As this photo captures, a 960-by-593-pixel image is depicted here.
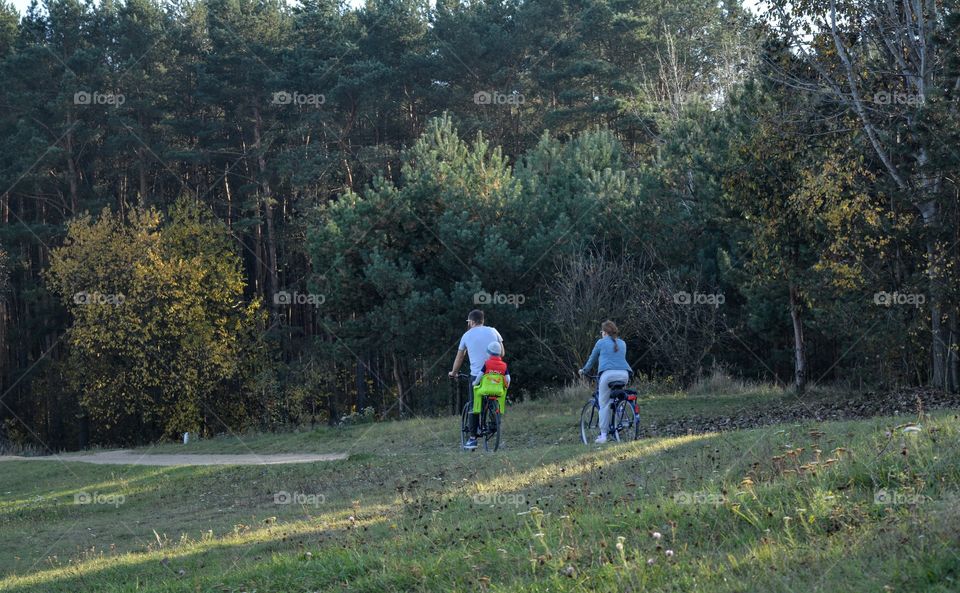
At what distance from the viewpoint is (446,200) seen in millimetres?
35531

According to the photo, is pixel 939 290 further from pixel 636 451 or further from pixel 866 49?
pixel 636 451

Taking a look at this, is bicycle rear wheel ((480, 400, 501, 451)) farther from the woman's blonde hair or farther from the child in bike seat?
the woman's blonde hair

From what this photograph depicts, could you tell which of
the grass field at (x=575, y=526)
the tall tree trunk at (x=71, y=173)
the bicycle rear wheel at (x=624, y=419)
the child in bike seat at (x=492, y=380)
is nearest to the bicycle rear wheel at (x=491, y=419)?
the child in bike seat at (x=492, y=380)

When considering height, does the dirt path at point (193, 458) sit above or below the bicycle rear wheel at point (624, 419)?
below

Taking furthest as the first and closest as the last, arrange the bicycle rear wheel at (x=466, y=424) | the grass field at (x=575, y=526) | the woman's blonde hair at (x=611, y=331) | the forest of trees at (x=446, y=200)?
the forest of trees at (x=446, y=200) < the bicycle rear wheel at (x=466, y=424) < the woman's blonde hair at (x=611, y=331) < the grass field at (x=575, y=526)

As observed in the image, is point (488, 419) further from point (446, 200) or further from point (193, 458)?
point (446, 200)

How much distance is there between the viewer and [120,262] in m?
42.5

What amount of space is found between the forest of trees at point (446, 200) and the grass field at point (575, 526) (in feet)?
33.8

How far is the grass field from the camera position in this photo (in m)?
6.17

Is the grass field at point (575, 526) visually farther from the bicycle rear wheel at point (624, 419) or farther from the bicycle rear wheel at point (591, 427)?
the bicycle rear wheel at point (591, 427)

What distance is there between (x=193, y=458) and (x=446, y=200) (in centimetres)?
1468

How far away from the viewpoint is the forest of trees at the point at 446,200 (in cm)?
2056

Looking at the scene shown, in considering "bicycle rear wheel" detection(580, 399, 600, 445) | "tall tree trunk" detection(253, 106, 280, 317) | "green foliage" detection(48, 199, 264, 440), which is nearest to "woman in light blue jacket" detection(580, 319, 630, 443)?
"bicycle rear wheel" detection(580, 399, 600, 445)

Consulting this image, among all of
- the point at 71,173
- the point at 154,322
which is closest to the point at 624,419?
the point at 154,322
